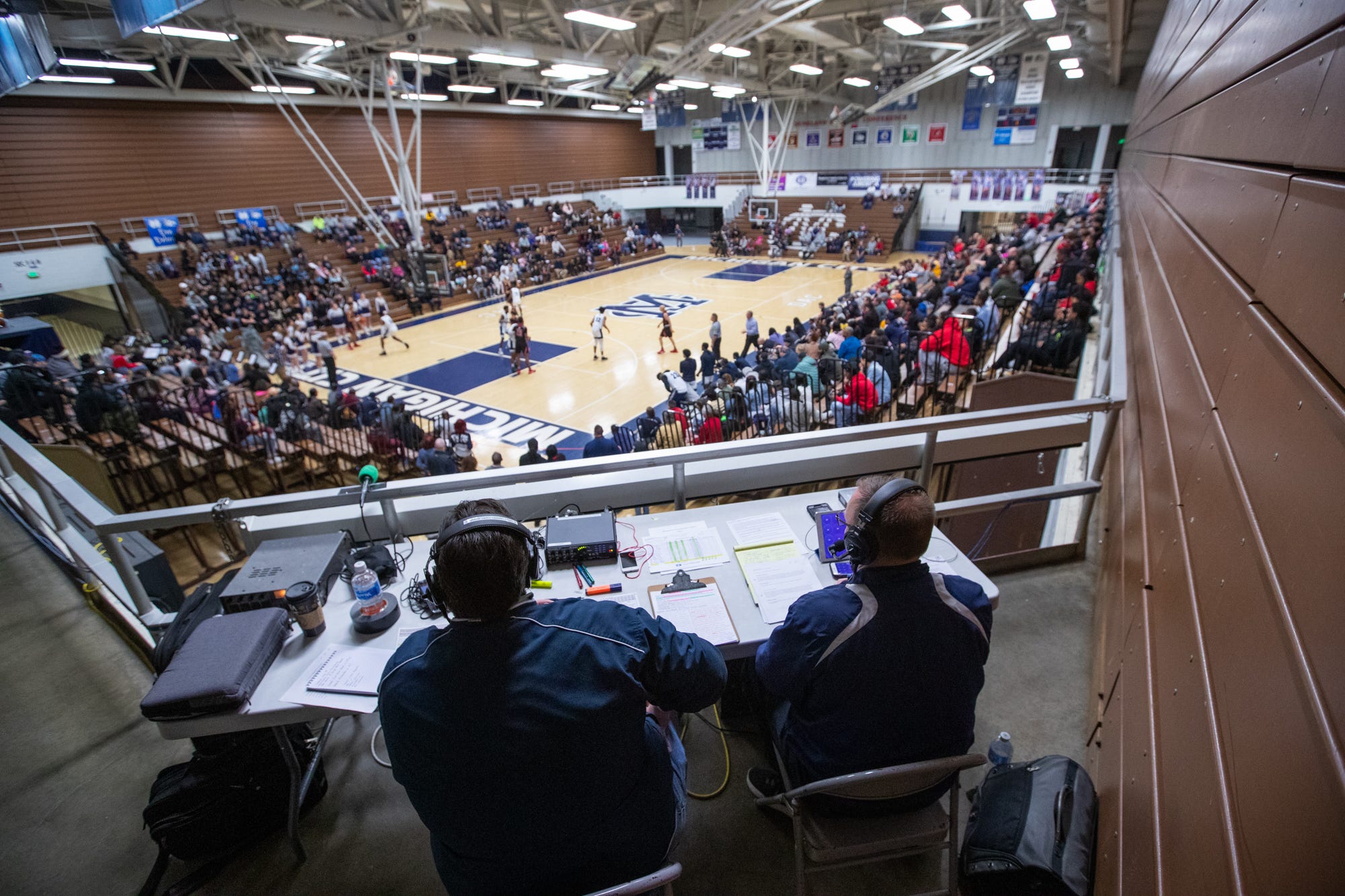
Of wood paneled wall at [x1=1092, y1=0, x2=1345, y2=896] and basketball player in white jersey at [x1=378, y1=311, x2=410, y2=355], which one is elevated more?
wood paneled wall at [x1=1092, y1=0, x2=1345, y2=896]

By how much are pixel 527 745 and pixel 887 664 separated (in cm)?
102

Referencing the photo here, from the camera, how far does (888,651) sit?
180cm

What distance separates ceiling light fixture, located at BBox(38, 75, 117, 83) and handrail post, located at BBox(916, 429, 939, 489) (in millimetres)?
21959

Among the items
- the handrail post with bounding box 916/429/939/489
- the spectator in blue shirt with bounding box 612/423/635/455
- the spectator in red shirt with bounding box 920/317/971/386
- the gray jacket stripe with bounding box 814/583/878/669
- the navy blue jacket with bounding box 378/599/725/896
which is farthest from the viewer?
the spectator in blue shirt with bounding box 612/423/635/455

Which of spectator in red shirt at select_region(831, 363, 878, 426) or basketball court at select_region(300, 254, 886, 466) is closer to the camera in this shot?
spectator in red shirt at select_region(831, 363, 878, 426)

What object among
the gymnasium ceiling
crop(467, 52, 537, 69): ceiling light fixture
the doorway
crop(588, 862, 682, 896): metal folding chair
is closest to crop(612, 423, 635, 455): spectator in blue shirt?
crop(588, 862, 682, 896): metal folding chair

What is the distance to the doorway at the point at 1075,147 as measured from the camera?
87.7ft

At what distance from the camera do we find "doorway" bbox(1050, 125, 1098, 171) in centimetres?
2672

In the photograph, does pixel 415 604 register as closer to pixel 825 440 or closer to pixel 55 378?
pixel 825 440

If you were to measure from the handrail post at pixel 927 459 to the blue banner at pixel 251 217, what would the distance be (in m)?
24.6

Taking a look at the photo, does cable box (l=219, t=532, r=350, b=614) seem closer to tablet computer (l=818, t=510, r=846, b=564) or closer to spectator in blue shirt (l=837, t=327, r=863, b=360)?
tablet computer (l=818, t=510, r=846, b=564)

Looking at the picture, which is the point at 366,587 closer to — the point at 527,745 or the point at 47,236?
the point at 527,745

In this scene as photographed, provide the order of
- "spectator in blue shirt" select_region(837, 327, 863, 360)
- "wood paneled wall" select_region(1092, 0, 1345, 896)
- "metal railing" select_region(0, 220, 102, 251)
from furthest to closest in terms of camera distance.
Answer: "metal railing" select_region(0, 220, 102, 251), "spectator in blue shirt" select_region(837, 327, 863, 360), "wood paneled wall" select_region(1092, 0, 1345, 896)

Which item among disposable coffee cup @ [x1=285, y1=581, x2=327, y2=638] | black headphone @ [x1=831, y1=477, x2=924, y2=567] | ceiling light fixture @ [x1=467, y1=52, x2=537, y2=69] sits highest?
ceiling light fixture @ [x1=467, y1=52, x2=537, y2=69]
